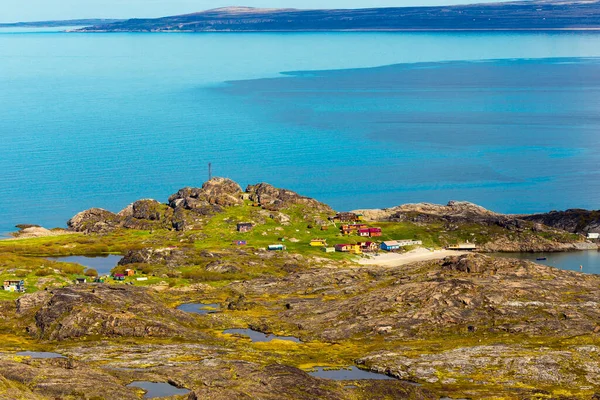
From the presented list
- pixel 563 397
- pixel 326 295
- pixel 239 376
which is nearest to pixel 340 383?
pixel 239 376

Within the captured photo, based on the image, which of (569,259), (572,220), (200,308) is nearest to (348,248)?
(569,259)

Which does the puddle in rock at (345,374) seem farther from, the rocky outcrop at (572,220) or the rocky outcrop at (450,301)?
the rocky outcrop at (572,220)

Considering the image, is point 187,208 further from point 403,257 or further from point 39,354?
point 39,354

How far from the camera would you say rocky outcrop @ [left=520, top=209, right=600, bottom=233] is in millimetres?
187125

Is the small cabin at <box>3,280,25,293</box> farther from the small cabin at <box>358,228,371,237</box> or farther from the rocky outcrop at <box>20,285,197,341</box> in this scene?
the small cabin at <box>358,228,371,237</box>

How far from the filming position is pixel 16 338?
108 m

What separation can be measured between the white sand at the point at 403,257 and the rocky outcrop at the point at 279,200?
26933mm

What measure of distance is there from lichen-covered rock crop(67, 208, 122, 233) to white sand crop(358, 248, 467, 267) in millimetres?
54963

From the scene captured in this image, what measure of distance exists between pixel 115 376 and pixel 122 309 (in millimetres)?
25909

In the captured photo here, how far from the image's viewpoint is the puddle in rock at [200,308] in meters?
126

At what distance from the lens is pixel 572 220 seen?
190m

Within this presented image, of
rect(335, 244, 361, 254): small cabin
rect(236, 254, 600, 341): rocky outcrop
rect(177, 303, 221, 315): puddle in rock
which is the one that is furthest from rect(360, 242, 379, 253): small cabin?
rect(177, 303, 221, 315): puddle in rock

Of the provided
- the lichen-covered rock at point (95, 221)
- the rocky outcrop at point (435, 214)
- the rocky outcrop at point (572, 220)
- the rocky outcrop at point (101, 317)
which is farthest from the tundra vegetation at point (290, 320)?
the rocky outcrop at point (435, 214)

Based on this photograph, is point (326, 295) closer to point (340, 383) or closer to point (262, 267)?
point (262, 267)
